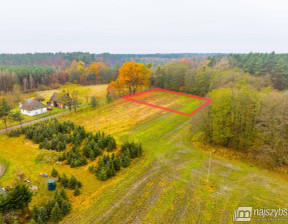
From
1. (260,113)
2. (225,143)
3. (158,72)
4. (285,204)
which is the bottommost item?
(285,204)

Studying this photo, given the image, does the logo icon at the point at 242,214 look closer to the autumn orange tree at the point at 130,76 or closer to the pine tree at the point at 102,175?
the pine tree at the point at 102,175

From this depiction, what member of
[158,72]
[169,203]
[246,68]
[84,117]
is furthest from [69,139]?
[246,68]

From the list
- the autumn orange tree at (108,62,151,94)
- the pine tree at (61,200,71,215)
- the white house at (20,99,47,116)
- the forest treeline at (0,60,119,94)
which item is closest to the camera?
the pine tree at (61,200,71,215)

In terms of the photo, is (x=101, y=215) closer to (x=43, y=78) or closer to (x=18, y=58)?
(x=43, y=78)

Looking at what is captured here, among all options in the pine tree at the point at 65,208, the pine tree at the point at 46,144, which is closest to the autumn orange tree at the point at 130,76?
the pine tree at the point at 46,144

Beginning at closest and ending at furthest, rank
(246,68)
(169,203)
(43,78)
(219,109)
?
1. (169,203)
2. (219,109)
3. (246,68)
4. (43,78)

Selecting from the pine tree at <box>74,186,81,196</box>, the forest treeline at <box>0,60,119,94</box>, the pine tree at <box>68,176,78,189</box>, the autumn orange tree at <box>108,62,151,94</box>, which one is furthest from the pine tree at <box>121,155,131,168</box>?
the forest treeline at <box>0,60,119,94</box>

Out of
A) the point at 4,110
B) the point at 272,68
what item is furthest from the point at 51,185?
the point at 272,68
